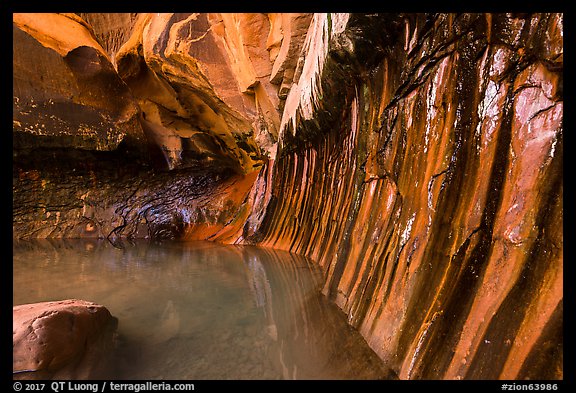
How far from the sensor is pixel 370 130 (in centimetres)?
277

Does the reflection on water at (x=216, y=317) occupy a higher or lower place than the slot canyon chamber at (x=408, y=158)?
lower

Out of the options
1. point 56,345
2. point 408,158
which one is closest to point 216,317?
point 56,345

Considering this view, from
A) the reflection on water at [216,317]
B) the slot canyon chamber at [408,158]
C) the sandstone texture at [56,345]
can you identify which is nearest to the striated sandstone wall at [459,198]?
the slot canyon chamber at [408,158]

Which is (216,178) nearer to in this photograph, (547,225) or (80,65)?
(80,65)

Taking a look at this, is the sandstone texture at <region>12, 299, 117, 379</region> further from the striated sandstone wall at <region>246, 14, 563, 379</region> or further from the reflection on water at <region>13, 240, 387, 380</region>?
the striated sandstone wall at <region>246, 14, 563, 379</region>

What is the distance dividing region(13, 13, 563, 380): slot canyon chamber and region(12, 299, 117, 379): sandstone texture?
1.60 metres

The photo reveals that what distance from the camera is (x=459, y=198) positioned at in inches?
60.3

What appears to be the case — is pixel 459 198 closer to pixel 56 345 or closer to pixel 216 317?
pixel 216 317

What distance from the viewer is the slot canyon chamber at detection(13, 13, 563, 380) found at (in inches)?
45.7

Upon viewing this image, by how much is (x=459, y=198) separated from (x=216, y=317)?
6.50ft

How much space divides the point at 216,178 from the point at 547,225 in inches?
385

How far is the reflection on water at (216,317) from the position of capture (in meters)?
1.75

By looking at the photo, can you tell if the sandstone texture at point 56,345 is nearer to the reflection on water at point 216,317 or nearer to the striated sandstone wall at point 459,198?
the reflection on water at point 216,317

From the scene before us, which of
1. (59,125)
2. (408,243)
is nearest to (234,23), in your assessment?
(59,125)
